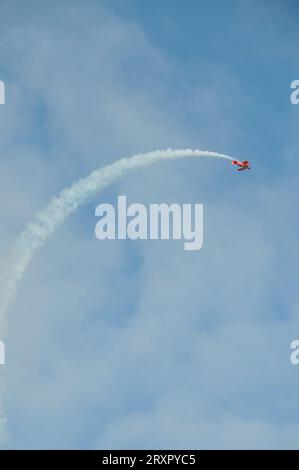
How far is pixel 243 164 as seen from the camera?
130m
